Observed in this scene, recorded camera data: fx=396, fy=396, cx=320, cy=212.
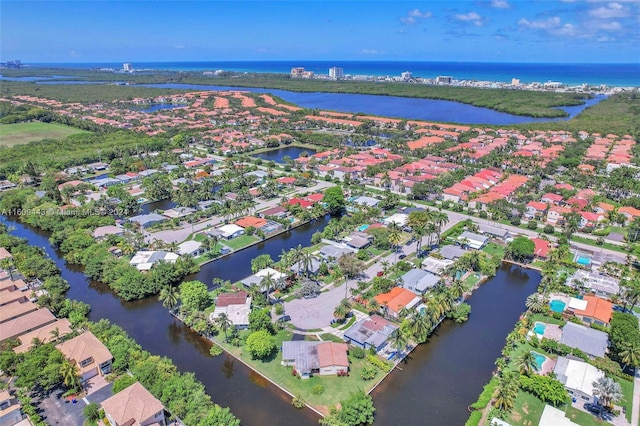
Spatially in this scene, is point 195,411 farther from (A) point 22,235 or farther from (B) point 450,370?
(A) point 22,235

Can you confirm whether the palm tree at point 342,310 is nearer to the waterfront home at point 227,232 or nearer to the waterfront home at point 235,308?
the waterfront home at point 235,308

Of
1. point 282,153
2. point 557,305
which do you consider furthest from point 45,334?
point 282,153

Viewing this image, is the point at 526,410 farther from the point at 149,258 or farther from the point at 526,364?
the point at 149,258

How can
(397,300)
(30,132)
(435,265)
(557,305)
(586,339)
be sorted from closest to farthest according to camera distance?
(586,339) → (397,300) → (557,305) → (435,265) → (30,132)

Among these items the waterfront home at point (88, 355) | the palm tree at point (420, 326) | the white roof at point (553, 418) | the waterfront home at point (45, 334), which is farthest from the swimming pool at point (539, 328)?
the waterfront home at point (45, 334)

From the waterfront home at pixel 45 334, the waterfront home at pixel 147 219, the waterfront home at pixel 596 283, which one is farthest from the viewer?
the waterfront home at pixel 147 219

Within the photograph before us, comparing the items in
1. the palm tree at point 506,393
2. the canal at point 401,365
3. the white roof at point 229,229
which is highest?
the white roof at point 229,229

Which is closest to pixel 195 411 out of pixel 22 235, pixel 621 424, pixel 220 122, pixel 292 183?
pixel 621 424
